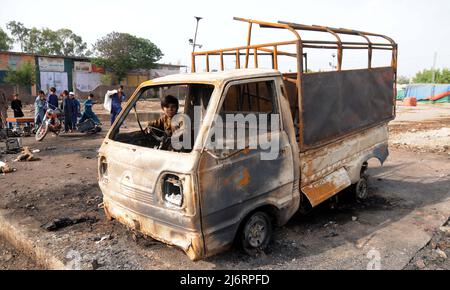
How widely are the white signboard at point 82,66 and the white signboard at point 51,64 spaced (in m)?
1.49

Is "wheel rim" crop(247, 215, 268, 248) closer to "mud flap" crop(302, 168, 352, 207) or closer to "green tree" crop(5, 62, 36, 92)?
"mud flap" crop(302, 168, 352, 207)

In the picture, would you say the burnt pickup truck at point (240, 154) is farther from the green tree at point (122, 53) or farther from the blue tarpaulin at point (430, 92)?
the green tree at point (122, 53)

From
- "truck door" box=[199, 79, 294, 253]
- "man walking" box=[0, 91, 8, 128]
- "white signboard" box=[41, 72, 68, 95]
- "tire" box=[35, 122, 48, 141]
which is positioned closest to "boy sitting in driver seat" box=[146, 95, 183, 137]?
"truck door" box=[199, 79, 294, 253]

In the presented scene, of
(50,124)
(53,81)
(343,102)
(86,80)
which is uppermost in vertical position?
(86,80)

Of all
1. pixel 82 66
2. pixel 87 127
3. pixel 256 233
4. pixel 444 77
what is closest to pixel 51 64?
pixel 82 66

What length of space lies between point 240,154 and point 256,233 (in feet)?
2.93

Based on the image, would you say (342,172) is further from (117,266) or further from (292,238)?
(117,266)

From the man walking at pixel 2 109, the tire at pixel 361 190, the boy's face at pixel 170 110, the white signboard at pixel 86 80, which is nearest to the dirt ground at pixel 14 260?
the boy's face at pixel 170 110

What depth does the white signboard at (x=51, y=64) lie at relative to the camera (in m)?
32.1

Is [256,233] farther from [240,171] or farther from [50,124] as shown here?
[50,124]

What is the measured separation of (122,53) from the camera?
3838 centimetres
